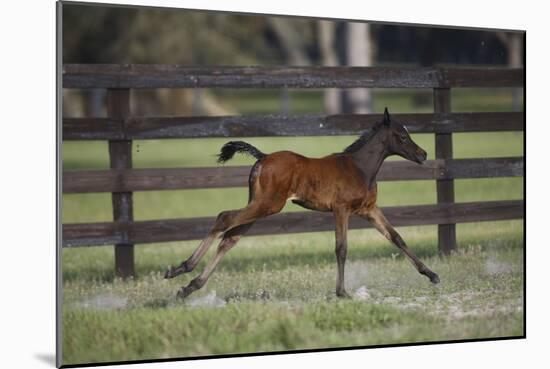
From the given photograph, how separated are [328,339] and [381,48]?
1947mm

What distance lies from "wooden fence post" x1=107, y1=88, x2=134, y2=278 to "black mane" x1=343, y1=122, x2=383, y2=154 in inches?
54.6

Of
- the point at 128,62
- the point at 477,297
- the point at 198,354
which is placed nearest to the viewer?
the point at 198,354

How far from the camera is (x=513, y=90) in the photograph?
22.9 feet

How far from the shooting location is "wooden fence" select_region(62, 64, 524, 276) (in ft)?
19.8

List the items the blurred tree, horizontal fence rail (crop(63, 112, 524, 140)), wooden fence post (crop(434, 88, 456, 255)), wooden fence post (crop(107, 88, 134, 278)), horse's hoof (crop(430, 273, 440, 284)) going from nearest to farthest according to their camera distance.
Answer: horizontal fence rail (crop(63, 112, 524, 140)), wooden fence post (crop(107, 88, 134, 278)), horse's hoof (crop(430, 273, 440, 284)), wooden fence post (crop(434, 88, 456, 255)), the blurred tree

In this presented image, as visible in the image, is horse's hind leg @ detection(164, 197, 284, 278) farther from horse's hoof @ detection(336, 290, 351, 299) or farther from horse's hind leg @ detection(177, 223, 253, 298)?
horse's hoof @ detection(336, 290, 351, 299)

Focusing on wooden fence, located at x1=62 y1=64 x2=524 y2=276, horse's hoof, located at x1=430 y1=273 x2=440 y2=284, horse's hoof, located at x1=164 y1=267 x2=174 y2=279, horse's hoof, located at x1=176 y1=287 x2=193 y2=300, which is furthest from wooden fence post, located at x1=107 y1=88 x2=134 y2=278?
horse's hoof, located at x1=430 y1=273 x2=440 y2=284

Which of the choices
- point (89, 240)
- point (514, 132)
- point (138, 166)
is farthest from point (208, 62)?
point (514, 132)

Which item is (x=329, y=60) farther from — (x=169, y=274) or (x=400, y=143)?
(x=169, y=274)

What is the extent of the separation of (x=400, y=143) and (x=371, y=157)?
8.8 inches

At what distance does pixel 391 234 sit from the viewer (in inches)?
256

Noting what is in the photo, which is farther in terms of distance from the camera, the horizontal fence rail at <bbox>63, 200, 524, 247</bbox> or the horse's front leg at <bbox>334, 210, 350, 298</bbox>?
the horse's front leg at <bbox>334, 210, 350, 298</bbox>

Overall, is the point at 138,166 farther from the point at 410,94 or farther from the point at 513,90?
the point at 513,90

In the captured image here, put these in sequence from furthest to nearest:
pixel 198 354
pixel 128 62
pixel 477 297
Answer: pixel 477 297
pixel 128 62
pixel 198 354
